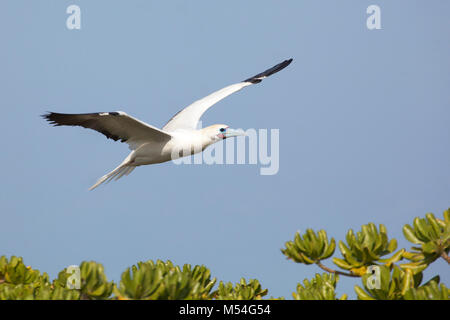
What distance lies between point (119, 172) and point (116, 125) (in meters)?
1.72

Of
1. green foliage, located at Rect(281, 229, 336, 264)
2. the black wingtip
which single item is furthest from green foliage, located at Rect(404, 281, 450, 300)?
the black wingtip

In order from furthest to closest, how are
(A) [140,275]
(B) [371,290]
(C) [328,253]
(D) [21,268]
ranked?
(D) [21,268]
(C) [328,253]
(B) [371,290]
(A) [140,275]

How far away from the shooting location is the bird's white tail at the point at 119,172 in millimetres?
11953

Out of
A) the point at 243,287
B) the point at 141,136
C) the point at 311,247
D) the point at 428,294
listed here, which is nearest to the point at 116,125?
the point at 141,136

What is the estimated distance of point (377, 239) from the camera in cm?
604

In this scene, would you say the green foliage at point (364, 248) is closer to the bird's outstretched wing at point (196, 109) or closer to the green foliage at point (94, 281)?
the green foliage at point (94, 281)

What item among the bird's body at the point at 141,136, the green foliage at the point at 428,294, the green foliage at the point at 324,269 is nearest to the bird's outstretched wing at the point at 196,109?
the bird's body at the point at 141,136

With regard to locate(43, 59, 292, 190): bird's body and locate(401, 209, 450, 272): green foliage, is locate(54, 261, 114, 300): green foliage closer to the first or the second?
locate(401, 209, 450, 272): green foliage

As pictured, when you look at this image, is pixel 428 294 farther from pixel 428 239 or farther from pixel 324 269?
pixel 324 269

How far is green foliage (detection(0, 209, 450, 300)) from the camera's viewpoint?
5.28 metres

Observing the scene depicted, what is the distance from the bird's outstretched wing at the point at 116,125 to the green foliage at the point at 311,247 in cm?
464
